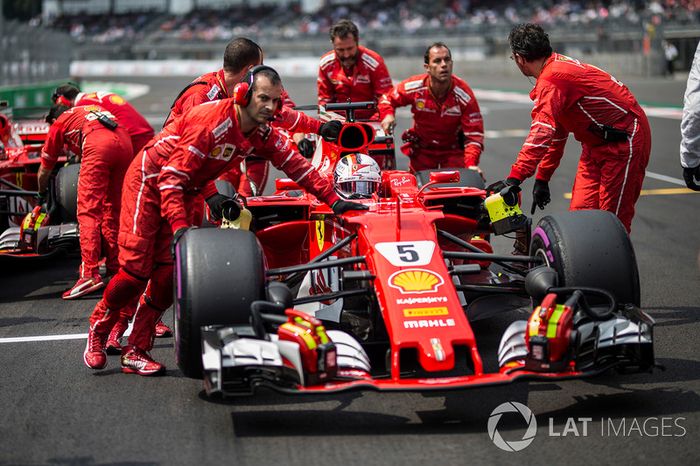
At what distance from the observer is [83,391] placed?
5.89 meters

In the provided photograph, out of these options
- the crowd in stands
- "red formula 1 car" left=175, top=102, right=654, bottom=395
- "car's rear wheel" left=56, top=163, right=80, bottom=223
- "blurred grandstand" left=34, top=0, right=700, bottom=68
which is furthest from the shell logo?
the crowd in stands

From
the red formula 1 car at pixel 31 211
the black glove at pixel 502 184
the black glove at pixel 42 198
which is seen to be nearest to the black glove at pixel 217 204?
the black glove at pixel 502 184

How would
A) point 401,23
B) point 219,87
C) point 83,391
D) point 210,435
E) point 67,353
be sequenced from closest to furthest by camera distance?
1. point 210,435
2. point 83,391
3. point 67,353
4. point 219,87
5. point 401,23

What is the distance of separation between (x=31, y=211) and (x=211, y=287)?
16.4 ft

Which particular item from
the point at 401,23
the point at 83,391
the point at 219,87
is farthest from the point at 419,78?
the point at 401,23

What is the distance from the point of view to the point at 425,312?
17.3ft

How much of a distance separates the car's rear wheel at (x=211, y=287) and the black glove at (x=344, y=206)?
0.72 metres

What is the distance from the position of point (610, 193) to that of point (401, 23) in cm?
4967

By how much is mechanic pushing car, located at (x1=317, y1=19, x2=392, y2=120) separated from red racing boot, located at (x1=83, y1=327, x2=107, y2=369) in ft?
16.0

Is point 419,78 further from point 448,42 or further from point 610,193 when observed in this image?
point 448,42

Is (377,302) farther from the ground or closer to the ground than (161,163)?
closer to the ground

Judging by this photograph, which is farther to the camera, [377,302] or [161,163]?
[161,163]

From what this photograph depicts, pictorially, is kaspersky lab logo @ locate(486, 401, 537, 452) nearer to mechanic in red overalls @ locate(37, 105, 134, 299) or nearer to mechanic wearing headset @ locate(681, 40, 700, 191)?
mechanic wearing headset @ locate(681, 40, 700, 191)

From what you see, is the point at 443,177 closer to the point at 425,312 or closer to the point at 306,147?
the point at 425,312
